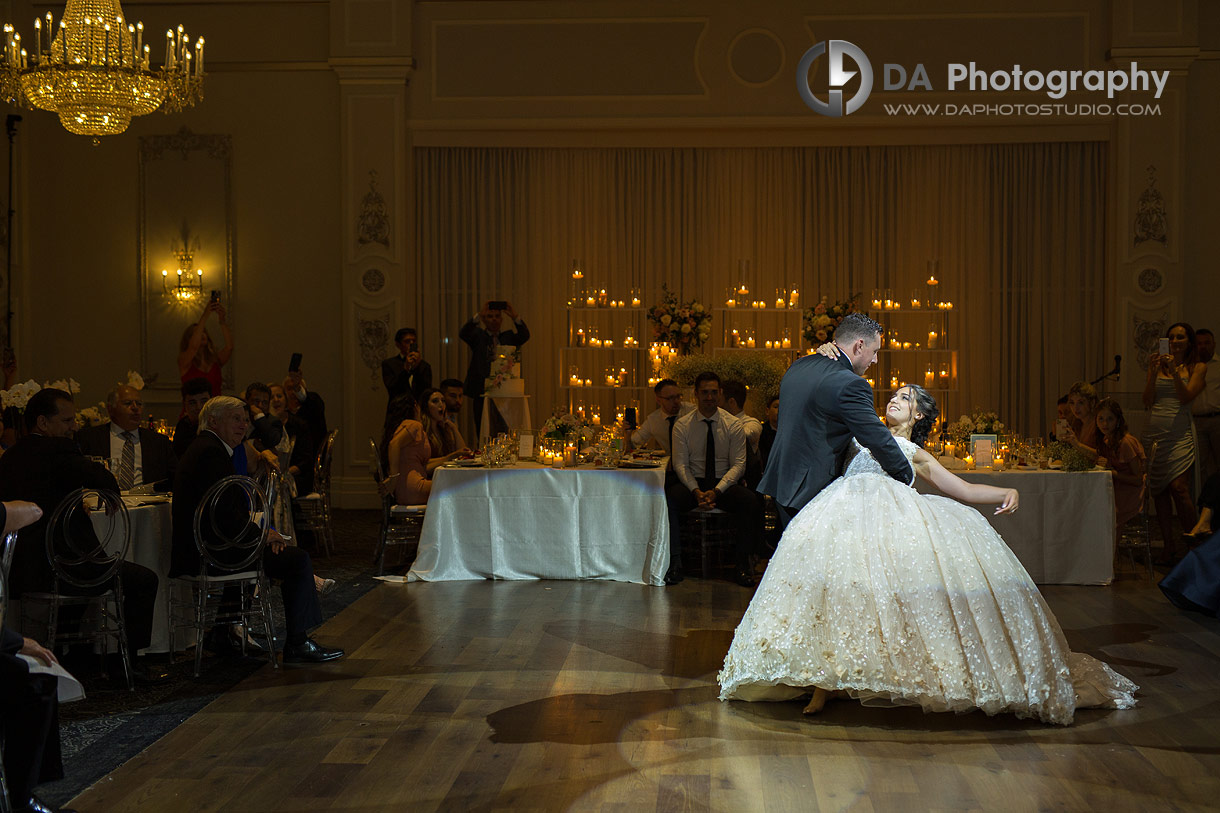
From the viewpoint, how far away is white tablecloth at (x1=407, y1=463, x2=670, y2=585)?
759 centimetres

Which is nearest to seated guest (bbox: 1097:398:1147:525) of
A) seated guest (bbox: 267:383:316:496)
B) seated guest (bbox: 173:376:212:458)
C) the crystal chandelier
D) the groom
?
the groom

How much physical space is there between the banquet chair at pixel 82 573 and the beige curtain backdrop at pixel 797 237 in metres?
6.88

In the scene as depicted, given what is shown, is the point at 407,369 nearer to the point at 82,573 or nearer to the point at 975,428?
the point at 975,428

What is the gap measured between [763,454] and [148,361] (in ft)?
21.3

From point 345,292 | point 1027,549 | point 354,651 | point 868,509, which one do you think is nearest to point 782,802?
point 868,509

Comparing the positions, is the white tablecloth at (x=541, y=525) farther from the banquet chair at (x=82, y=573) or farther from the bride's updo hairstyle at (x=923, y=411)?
the bride's updo hairstyle at (x=923, y=411)

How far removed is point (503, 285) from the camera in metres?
12.0

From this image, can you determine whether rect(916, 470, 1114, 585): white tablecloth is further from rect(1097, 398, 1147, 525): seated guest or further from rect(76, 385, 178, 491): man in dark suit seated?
rect(76, 385, 178, 491): man in dark suit seated

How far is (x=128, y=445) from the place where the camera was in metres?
6.61

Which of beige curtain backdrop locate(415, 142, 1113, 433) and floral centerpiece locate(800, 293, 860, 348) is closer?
floral centerpiece locate(800, 293, 860, 348)

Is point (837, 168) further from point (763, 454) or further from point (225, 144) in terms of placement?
point (225, 144)

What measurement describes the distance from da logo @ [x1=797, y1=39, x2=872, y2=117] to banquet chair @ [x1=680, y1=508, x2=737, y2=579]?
16.6 ft

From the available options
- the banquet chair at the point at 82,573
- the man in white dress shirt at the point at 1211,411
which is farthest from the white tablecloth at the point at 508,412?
the man in white dress shirt at the point at 1211,411
